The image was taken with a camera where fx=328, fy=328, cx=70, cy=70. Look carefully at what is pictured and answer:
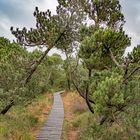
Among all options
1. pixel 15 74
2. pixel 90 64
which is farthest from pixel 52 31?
pixel 90 64

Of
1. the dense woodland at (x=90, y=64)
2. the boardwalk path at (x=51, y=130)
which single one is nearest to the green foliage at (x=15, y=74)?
the dense woodland at (x=90, y=64)

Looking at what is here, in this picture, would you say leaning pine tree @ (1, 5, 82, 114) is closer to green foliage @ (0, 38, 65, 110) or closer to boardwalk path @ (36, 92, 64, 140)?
green foliage @ (0, 38, 65, 110)

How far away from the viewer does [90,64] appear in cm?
1212

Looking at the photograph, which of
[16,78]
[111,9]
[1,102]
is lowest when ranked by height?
[1,102]

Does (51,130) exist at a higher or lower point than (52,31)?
lower

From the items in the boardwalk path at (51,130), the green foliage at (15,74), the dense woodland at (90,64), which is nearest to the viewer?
the dense woodland at (90,64)

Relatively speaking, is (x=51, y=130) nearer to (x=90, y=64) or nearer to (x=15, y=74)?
(x=15, y=74)

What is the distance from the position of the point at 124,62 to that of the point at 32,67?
803 centimetres

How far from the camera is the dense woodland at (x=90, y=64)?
30.5 feet

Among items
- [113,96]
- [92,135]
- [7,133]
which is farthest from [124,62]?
[7,133]

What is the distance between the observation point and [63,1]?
56.9 ft

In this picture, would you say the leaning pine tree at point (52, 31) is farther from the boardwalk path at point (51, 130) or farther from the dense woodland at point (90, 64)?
the boardwalk path at point (51, 130)

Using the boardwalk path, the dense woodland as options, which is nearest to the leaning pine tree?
the dense woodland

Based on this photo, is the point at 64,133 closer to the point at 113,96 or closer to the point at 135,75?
the point at 135,75
